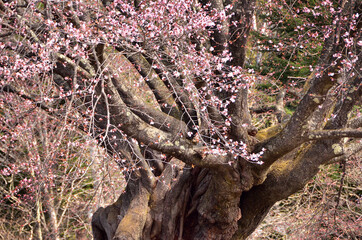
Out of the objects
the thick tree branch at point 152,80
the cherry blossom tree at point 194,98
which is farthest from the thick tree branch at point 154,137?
the thick tree branch at point 152,80

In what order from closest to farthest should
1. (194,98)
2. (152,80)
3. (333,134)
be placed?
(333,134), (194,98), (152,80)

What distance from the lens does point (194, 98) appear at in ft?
15.3

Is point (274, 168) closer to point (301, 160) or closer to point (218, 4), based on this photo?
point (301, 160)

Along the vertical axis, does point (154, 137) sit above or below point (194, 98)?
below

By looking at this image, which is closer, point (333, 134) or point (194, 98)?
point (333, 134)

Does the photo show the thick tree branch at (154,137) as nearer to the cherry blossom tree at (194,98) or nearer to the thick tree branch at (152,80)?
the cherry blossom tree at (194,98)

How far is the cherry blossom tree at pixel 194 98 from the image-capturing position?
4422mm

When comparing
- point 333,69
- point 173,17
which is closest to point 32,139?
point 173,17

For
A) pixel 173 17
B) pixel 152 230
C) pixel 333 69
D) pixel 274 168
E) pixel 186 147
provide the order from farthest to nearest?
pixel 152 230 → pixel 274 168 → pixel 173 17 → pixel 186 147 → pixel 333 69

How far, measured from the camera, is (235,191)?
17.5ft

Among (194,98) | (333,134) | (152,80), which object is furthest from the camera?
(152,80)

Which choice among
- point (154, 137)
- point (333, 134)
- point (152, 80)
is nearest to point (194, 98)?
point (154, 137)

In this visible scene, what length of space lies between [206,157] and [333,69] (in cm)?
174

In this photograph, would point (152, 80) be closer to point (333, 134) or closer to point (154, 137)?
point (154, 137)
